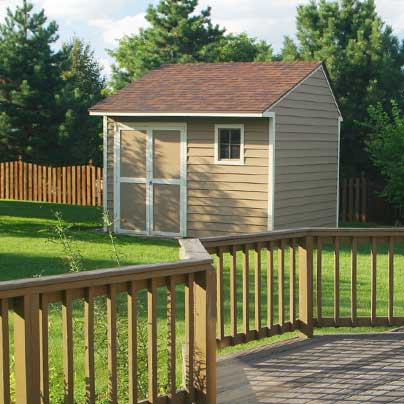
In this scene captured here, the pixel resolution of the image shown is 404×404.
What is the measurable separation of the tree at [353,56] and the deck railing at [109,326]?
18.7 metres

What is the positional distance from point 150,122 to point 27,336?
14.4 meters

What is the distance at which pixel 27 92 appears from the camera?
1166 inches

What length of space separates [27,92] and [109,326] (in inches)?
1017

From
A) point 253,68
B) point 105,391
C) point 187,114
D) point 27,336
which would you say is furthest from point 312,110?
point 27,336

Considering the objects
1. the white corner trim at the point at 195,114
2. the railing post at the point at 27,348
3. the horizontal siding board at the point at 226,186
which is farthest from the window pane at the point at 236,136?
the railing post at the point at 27,348

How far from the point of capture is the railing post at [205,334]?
17.1 feet

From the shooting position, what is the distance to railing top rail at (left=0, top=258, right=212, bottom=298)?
4.19 metres

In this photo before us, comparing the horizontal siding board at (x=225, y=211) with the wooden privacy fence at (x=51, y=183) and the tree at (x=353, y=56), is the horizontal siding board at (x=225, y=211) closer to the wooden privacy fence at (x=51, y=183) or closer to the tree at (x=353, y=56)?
the tree at (x=353, y=56)

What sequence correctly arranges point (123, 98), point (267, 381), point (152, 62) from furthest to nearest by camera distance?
1. point (152, 62)
2. point (123, 98)
3. point (267, 381)

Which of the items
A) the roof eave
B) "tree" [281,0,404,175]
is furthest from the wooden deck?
"tree" [281,0,404,175]

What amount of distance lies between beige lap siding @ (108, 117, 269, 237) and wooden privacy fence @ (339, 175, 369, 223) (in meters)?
6.65

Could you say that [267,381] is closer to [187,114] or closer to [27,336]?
[27,336]

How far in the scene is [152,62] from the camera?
129ft

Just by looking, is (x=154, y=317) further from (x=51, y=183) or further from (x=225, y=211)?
(x=51, y=183)
